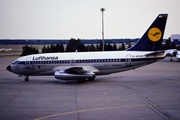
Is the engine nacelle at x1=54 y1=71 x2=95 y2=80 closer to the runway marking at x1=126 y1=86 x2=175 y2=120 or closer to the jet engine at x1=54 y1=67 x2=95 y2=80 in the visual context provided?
the jet engine at x1=54 y1=67 x2=95 y2=80

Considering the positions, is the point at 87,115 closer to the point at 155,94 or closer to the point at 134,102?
the point at 134,102

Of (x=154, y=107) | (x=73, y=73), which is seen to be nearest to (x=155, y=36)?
(x=73, y=73)

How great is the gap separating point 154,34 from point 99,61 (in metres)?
6.39

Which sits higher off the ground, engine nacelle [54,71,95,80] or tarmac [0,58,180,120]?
engine nacelle [54,71,95,80]

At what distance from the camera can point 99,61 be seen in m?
28.0

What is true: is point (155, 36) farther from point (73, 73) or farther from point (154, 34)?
point (73, 73)

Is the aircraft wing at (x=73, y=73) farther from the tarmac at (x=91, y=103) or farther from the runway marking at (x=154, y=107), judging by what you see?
the runway marking at (x=154, y=107)

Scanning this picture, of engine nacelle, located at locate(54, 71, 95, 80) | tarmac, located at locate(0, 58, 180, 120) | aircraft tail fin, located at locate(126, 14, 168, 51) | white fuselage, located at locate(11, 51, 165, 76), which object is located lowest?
tarmac, located at locate(0, 58, 180, 120)

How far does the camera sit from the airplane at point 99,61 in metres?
27.0

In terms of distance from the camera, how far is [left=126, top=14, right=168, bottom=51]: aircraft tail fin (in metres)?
27.5

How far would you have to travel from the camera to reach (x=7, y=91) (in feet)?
76.2

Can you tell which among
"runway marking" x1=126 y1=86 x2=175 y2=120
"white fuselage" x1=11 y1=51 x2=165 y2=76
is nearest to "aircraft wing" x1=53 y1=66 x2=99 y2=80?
"white fuselage" x1=11 y1=51 x2=165 y2=76

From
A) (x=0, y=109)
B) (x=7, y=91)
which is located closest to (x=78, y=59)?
(x=7, y=91)

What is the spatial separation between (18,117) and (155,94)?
36.0 feet
